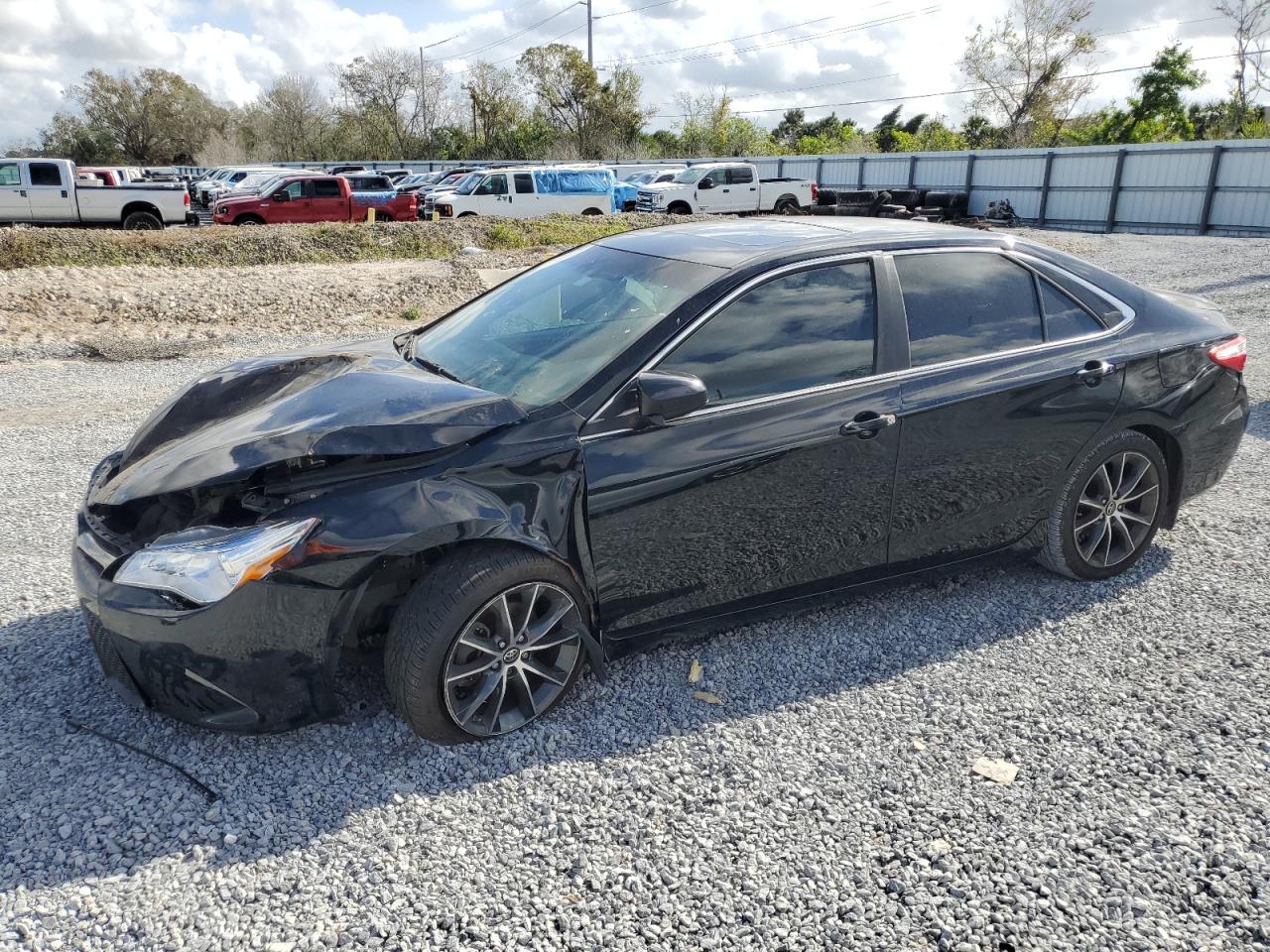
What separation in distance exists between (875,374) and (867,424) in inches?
9.0

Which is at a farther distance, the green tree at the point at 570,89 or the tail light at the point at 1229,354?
the green tree at the point at 570,89

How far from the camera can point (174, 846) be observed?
263 centimetres

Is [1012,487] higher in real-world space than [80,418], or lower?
higher

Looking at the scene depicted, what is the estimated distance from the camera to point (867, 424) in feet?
11.4

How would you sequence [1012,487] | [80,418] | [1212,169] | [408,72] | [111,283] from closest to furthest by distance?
1. [1012,487]
2. [80,418]
3. [111,283]
4. [1212,169]
5. [408,72]

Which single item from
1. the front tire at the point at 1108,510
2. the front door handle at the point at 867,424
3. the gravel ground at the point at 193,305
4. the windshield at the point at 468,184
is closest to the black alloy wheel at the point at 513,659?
the front door handle at the point at 867,424

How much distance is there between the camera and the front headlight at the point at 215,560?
269 centimetres

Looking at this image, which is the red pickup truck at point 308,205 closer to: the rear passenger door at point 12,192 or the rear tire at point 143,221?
the rear tire at point 143,221

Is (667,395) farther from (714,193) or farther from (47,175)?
(714,193)

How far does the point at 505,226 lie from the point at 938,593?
16311mm

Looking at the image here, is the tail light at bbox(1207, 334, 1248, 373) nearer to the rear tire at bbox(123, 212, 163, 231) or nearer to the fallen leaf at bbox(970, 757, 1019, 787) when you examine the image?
the fallen leaf at bbox(970, 757, 1019, 787)

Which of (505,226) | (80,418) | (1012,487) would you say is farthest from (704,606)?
(505,226)

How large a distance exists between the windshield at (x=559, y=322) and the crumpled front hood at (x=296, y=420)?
0.59 ft

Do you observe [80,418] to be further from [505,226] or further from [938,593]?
[505,226]
